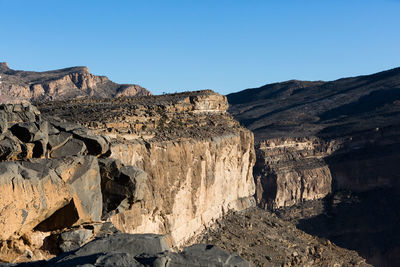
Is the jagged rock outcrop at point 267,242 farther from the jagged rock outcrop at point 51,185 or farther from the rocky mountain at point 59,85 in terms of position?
the rocky mountain at point 59,85

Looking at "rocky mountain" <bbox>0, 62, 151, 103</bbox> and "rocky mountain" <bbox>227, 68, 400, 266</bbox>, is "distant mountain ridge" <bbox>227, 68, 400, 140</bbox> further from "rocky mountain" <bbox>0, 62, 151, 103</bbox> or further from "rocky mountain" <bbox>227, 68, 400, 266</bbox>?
"rocky mountain" <bbox>0, 62, 151, 103</bbox>

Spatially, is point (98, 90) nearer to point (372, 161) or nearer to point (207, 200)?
point (372, 161)

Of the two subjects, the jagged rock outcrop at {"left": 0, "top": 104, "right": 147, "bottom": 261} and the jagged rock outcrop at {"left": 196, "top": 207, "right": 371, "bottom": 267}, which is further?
the jagged rock outcrop at {"left": 196, "top": 207, "right": 371, "bottom": 267}

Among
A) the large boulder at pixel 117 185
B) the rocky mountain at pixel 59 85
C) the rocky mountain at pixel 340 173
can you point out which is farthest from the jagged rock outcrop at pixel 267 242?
the rocky mountain at pixel 59 85

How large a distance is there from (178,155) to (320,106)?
91.4 meters

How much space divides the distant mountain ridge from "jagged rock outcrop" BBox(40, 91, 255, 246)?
43.9 m

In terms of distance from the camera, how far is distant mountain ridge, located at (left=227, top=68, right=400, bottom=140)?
85.8 m

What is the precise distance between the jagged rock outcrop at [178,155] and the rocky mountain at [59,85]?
167 ft

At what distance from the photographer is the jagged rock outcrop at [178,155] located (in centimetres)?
2333

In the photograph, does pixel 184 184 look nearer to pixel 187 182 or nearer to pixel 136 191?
pixel 187 182

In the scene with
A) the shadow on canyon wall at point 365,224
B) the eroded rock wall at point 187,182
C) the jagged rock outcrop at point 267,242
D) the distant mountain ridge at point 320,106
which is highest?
the distant mountain ridge at point 320,106

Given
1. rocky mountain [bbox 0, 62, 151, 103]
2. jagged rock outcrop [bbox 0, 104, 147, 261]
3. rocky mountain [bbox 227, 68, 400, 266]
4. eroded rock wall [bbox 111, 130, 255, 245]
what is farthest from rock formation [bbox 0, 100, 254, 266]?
rocky mountain [bbox 0, 62, 151, 103]

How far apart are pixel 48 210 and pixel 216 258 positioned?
519cm

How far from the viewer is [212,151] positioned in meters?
30.8
